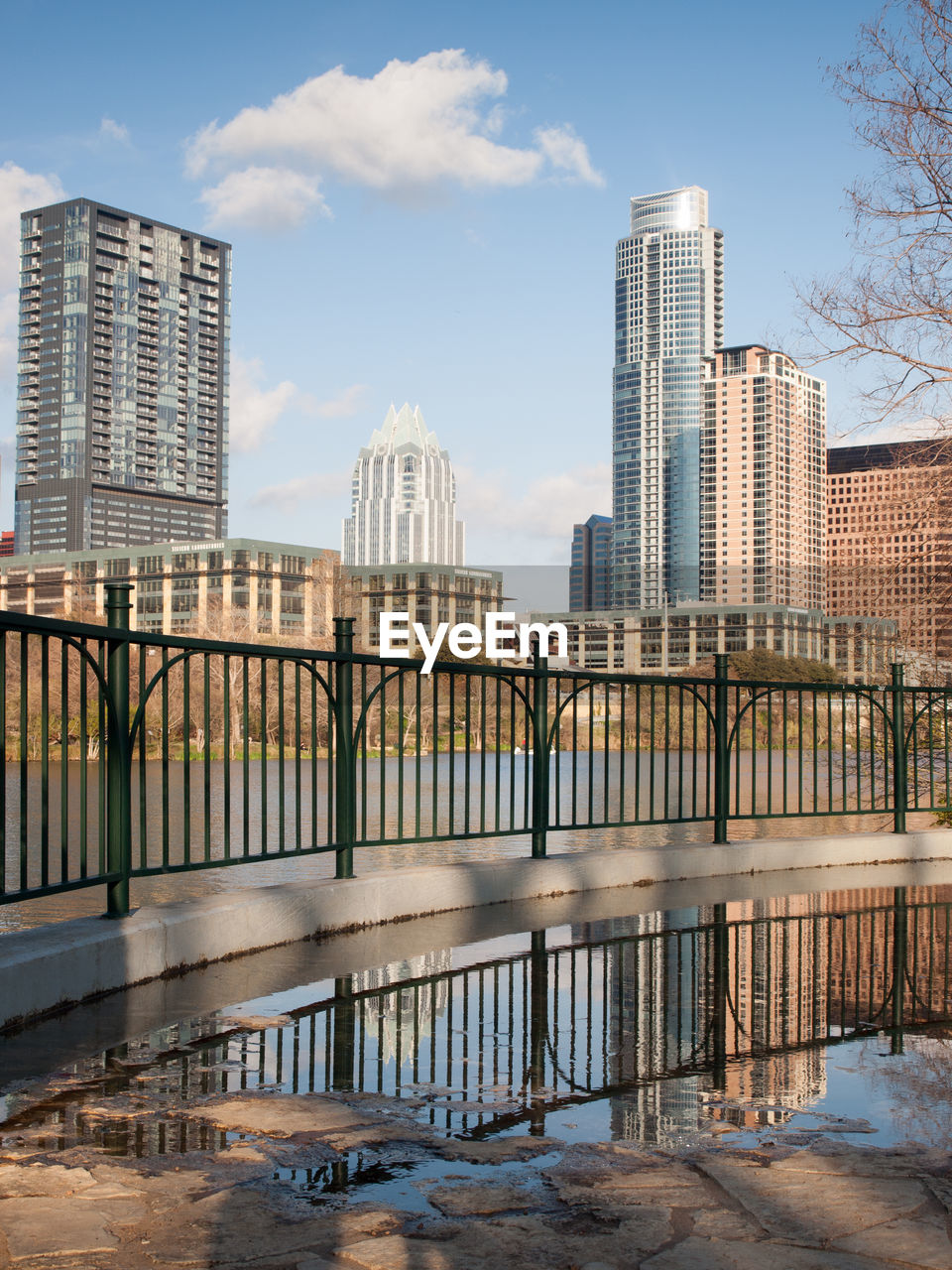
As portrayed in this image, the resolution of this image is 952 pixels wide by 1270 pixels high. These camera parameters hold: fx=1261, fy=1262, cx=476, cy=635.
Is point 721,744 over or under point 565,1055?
over

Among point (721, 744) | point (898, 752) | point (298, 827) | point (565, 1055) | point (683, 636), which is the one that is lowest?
point (565, 1055)

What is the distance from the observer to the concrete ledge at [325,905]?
5488 mm

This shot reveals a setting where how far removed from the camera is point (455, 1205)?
324 centimetres

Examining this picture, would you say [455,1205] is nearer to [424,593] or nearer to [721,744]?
[721,744]

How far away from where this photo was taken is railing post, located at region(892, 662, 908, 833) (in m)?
11.7

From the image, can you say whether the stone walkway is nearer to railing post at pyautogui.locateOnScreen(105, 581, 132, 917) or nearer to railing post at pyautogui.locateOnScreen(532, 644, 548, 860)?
railing post at pyautogui.locateOnScreen(105, 581, 132, 917)

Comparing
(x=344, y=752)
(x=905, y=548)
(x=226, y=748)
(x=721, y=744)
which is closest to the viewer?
(x=226, y=748)

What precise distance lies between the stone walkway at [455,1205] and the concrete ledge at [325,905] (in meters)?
1.71

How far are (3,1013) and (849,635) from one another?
1615 cm

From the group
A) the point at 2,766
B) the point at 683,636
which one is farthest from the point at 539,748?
the point at 683,636

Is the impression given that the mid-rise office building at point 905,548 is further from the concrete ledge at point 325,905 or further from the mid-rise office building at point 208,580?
the mid-rise office building at point 208,580

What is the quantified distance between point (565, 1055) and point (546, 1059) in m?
0.10

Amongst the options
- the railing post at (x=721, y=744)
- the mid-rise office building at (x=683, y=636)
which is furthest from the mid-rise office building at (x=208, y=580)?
the railing post at (x=721, y=744)

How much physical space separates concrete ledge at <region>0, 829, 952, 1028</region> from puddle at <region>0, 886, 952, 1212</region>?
557 millimetres
